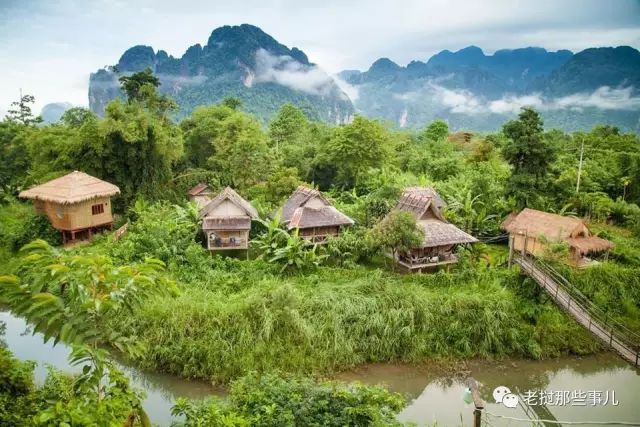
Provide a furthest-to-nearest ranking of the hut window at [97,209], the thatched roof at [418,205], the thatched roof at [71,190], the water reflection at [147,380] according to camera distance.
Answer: the hut window at [97,209], the thatched roof at [71,190], the thatched roof at [418,205], the water reflection at [147,380]

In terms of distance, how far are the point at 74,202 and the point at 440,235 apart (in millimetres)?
12975

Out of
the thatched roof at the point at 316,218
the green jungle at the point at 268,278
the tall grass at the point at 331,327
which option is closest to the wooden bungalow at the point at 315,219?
the thatched roof at the point at 316,218

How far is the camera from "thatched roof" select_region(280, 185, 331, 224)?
695 inches

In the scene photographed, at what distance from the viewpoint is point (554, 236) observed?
15.5 metres

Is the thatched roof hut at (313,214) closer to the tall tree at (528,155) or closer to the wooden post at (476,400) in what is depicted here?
the tall tree at (528,155)

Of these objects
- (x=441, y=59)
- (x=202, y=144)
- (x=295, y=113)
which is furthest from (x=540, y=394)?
(x=441, y=59)

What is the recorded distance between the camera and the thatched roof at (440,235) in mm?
15531

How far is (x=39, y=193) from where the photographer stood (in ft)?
58.7

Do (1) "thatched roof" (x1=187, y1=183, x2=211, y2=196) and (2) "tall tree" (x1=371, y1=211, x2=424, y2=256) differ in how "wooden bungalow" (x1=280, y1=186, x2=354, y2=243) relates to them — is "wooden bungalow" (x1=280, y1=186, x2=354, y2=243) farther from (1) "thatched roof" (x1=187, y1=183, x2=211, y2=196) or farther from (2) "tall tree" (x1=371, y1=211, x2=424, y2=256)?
(1) "thatched roof" (x1=187, y1=183, x2=211, y2=196)

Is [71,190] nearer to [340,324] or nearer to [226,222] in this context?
[226,222]

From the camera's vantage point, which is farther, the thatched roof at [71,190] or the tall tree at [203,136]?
the tall tree at [203,136]

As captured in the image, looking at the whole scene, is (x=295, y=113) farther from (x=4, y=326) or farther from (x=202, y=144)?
(x=4, y=326)

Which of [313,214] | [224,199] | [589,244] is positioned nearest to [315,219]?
[313,214]

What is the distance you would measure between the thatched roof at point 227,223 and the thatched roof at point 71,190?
4.63 m
